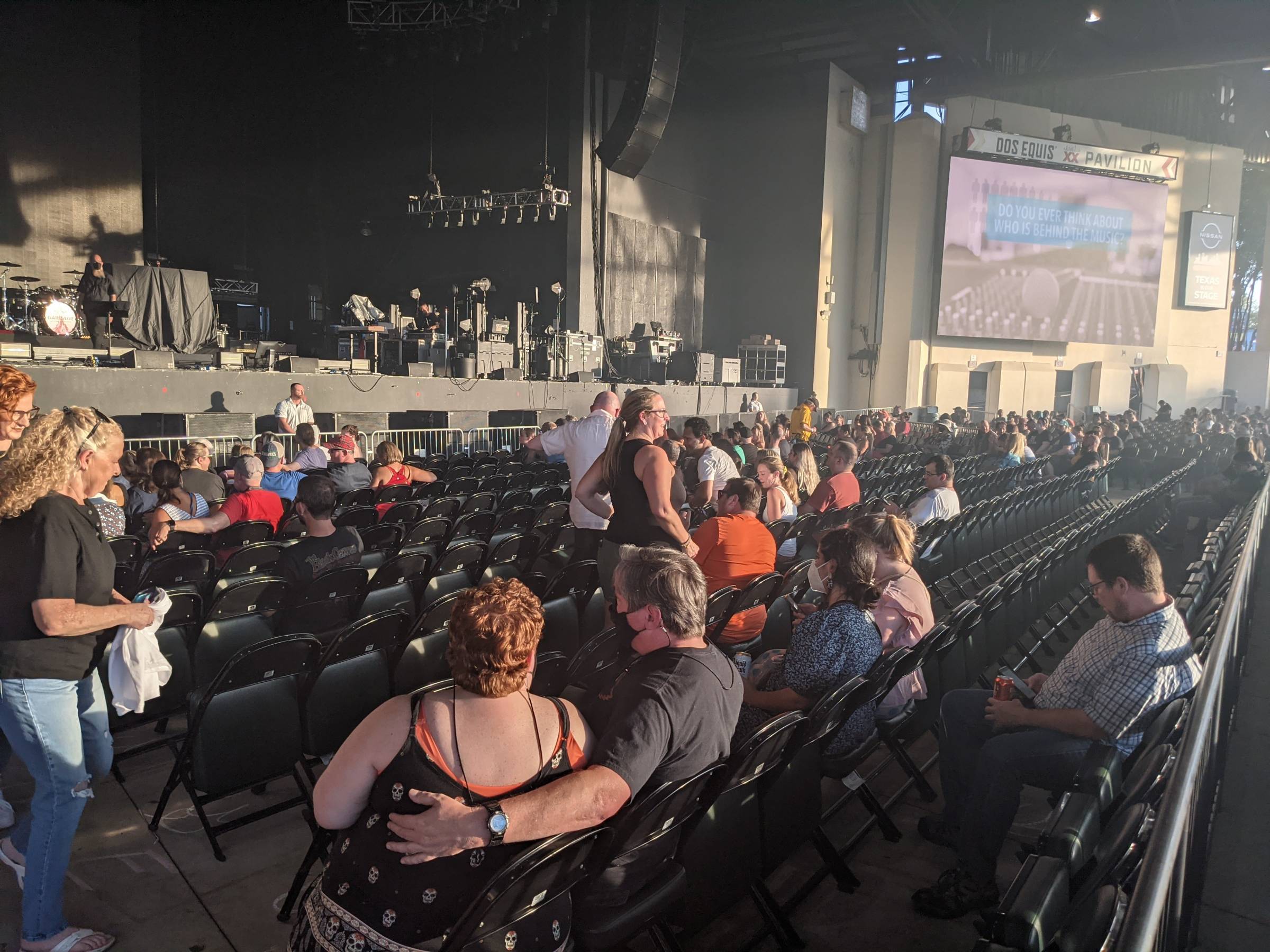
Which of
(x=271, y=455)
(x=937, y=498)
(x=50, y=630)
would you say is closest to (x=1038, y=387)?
Answer: (x=937, y=498)

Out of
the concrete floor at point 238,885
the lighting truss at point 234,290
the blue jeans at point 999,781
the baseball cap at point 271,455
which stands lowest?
the concrete floor at point 238,885

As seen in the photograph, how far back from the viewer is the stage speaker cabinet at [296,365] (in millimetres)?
13000

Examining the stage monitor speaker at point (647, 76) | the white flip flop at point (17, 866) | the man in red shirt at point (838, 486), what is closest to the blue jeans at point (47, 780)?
the white flip flop at point (17, 866)

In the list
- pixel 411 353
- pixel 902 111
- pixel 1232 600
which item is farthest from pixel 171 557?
pixel 902 111

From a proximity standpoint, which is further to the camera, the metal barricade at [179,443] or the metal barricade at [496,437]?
the metal barricade at [496,437]

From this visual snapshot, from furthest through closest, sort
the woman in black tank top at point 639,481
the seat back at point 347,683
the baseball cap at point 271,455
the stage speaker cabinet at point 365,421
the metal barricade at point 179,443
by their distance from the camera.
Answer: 1. the stage speaker cabinet at point 365,421
2. the metal barricade at point 179,443
3. the baseball cap at point 271,455
4. the woman in black tank top at point 639,481
5. the seat back at point 347,683

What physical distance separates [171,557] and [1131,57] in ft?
74.9

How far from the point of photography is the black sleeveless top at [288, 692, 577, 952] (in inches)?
65.1

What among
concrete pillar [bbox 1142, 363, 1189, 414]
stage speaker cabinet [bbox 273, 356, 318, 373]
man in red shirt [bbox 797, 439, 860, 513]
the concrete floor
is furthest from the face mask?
concrete pillar [bbox 1142, 363, 1189, 414]

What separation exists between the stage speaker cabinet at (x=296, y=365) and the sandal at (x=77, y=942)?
37.8 feet

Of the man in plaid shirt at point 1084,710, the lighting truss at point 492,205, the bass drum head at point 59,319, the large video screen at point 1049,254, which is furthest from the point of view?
the large video screen at point 1049,254

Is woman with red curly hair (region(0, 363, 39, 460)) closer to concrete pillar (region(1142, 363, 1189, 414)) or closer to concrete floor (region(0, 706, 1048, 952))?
concrete floor (region(0, 706, 1048, 952))

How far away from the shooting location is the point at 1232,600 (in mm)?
2754

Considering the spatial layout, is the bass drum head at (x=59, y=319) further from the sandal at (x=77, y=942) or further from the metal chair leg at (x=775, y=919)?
the metal chair leg at (x=775, y=919)
